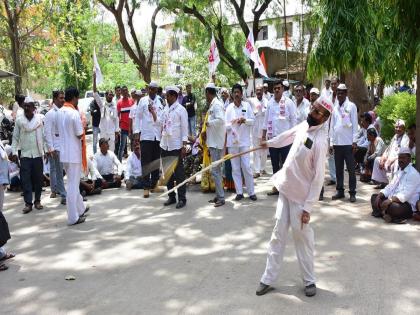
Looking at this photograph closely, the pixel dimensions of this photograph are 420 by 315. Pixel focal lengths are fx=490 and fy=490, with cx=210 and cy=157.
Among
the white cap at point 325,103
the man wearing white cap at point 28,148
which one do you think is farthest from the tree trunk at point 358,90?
the white cap at point 325,103

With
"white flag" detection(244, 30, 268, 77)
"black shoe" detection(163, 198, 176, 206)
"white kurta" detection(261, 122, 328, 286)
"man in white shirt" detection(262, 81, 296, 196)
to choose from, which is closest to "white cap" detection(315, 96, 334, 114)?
"white kurta" detection(261, 122, 328, 286)

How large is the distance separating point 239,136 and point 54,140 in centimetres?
311

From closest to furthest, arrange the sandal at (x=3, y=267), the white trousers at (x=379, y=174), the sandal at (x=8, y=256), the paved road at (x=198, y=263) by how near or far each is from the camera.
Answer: the paved road at (x=198, y=263)
the sandal at (x=3, y=267)
the sandal at (x=8, y=256)
the white trousers at (x=379, y=174)

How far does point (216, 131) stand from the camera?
797 cm

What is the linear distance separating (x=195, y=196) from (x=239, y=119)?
1698mm

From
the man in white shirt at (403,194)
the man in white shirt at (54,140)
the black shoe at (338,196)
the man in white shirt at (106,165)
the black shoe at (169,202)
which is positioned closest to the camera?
the man in white shirt at (403,194)

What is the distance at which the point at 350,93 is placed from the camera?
46.2 feet

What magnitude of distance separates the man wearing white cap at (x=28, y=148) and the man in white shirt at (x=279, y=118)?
3907 millimetres

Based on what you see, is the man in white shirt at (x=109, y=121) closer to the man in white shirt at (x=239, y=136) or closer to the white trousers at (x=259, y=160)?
the white trousers at (x=259, y=160)

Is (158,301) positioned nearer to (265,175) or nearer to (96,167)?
(96,167)

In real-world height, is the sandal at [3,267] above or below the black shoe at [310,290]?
above

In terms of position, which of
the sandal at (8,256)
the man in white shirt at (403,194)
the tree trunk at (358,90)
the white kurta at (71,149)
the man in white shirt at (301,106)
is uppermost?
the tree trunk at (358,90)

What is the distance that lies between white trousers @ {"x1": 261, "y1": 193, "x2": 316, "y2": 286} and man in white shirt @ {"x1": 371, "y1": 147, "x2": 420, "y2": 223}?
2.63 m

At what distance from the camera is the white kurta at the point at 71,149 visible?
6926mm
